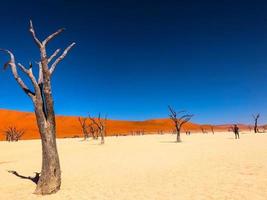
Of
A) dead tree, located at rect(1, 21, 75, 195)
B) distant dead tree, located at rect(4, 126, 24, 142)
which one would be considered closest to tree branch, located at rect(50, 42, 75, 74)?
dead tree, located at rect(1, 21, 75, 195)

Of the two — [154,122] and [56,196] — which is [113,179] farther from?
[154,122]

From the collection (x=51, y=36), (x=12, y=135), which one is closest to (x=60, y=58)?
(x=51, y=36)

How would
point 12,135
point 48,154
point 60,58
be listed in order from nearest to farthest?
point 48,154
point 60,58
point 12,135

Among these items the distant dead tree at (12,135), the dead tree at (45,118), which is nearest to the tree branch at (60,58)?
the dead tree at (45,118)

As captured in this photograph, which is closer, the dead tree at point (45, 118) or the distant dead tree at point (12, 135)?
the dead tree at point (45, 118)

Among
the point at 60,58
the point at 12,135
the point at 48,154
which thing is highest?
the point at 60,58

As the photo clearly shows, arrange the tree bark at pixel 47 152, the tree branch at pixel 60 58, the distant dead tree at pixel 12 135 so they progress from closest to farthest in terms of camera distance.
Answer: the tree bark at pixel 47 152
the tree branch at pixel 60 58
the distant dead tree at pixel 12 135

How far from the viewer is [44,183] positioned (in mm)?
11328

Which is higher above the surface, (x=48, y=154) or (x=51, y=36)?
(x=51, y=36)

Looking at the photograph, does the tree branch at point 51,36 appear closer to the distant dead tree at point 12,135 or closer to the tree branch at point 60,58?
the tree branch at point 60,58

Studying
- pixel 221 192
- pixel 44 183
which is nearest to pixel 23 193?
pixel 44 183

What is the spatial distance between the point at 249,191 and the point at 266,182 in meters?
1.56

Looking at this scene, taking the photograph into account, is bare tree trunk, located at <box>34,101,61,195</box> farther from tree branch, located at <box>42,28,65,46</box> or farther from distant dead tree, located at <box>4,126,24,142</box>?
distant dead tree, located at <box>4,126,24,142</box>

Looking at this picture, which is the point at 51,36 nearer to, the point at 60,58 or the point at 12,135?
the point at 60,58
